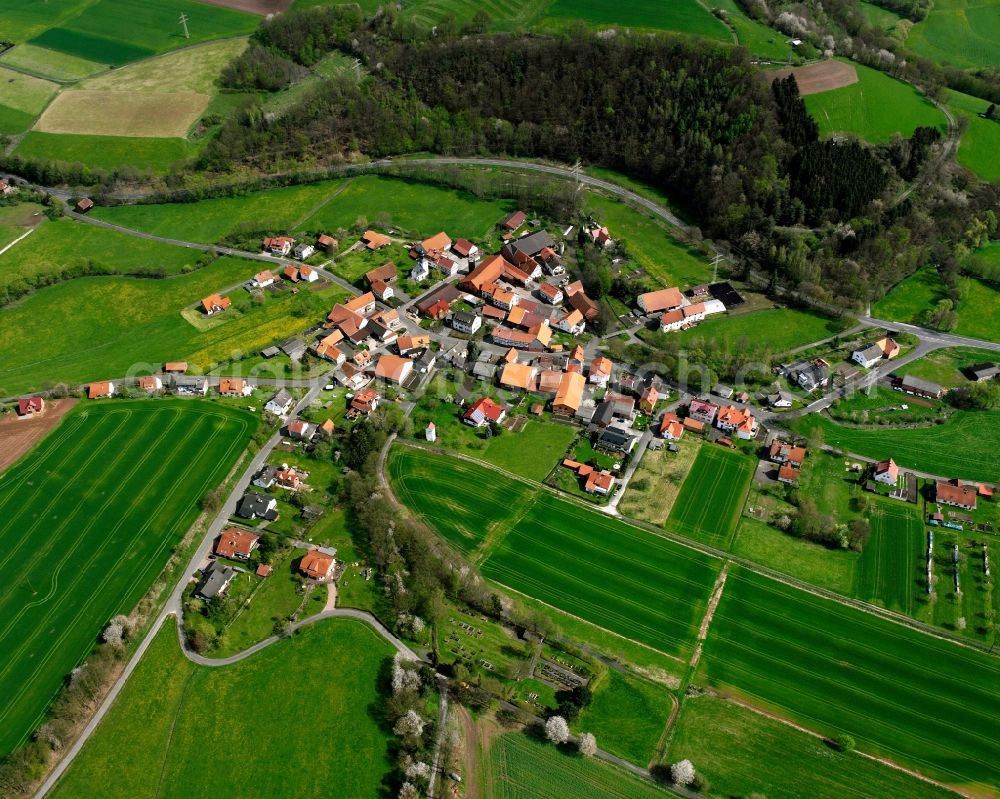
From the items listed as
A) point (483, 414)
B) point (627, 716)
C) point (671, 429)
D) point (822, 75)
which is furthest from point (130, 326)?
point (822, 75)

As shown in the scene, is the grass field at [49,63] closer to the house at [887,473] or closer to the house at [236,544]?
the house at [236,544]

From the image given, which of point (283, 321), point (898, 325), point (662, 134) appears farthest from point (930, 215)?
point (283, 321)

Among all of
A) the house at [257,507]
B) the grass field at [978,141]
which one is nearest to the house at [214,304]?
the house at [257,507]

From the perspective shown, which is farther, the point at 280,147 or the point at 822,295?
the point at 280,147

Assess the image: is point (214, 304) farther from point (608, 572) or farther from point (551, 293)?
point (608, 572)

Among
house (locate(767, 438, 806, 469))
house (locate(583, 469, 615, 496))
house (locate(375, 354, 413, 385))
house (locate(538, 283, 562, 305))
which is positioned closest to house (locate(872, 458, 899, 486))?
house (locate(767, 438, 806, 469))

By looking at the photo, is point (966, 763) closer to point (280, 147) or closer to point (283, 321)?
point (283, 321)
